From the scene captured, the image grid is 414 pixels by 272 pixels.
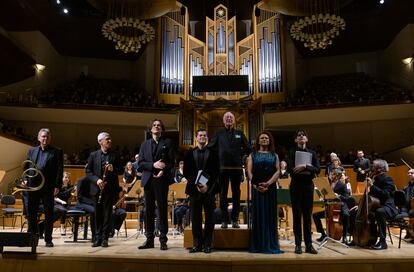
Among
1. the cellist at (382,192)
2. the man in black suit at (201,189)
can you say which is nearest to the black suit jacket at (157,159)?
the man in black suit at (201,189)

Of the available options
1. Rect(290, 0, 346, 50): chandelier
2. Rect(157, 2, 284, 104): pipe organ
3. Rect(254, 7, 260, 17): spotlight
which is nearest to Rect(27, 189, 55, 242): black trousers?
Rect(290, 0, 346, 50): chandelier

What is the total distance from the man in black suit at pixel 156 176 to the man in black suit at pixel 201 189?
26 centimetres

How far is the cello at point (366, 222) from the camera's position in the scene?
5.02 metres

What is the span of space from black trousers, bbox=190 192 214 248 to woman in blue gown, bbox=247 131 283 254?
0.48 meters

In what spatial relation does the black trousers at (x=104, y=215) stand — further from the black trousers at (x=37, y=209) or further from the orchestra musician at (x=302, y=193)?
the orchestra musician at (x=302, y=193)

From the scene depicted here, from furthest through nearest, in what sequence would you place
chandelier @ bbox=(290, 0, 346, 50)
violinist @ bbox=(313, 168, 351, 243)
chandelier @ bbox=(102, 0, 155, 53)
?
chandelier @ bbox=(102, 0, 155, 53) → chandelier @ bbox=(290, 0, 346, 50) → violinist @ bbox=(313, 168, 351, 243)

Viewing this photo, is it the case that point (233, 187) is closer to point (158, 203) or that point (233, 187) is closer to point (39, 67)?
point (158, 203)

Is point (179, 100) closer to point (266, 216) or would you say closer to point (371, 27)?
point (371, 27)

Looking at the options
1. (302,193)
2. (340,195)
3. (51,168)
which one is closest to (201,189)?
(302,193)

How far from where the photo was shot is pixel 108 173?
4.97 metres

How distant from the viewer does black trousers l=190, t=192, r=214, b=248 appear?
450cm

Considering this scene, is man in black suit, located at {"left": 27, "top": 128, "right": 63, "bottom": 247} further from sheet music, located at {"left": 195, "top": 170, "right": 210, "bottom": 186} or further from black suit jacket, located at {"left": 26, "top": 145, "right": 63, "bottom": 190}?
sheet music, located at {"left": 195, "top": 170, "right": 210, "bottom": 186}

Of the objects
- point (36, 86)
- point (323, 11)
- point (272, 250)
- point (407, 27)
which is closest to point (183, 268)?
point (272, 250)

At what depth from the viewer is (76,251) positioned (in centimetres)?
443
